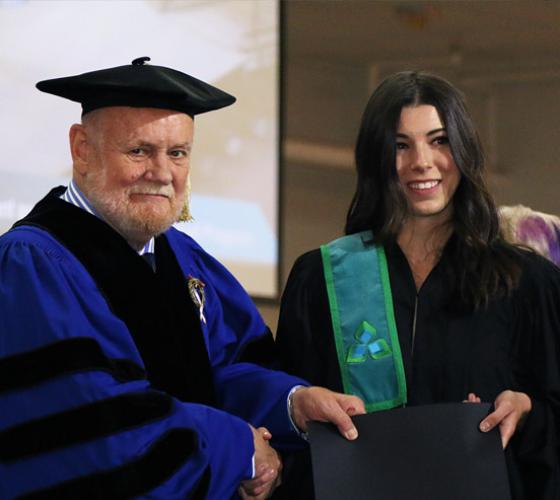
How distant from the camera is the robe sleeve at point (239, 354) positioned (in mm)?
2959

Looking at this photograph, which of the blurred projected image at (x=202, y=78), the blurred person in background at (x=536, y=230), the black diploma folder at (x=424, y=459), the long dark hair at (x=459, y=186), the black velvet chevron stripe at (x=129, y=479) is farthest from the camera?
the blurred projected image at (x=202, y=78)

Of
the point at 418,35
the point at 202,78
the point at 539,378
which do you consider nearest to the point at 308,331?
the point at 539,378

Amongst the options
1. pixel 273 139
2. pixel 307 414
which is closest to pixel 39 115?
pixel 273 139

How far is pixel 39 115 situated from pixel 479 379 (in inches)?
140

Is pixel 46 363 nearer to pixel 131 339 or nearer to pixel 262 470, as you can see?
pixel 131 339

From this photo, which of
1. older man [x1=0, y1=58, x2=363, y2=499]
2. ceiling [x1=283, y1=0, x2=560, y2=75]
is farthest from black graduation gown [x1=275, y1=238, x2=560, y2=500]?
ceiling [x1=283, y1=0, x2=560, y2=75]

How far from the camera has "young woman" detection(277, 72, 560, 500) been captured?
2867 mm

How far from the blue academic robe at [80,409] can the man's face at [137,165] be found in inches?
7.4

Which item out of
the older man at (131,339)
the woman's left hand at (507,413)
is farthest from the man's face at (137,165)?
the woman's left hand at (507,413)

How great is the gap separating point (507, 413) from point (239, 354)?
2.43 ft

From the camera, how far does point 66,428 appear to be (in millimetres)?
2555

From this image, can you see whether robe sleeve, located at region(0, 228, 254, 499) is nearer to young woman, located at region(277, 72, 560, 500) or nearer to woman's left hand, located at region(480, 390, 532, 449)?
young woman, located at region(277, 72, 560, 500)

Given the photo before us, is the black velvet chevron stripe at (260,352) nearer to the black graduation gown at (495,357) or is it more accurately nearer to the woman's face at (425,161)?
the black graduation gown at (495,357)

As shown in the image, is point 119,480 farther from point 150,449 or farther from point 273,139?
point 273,139
